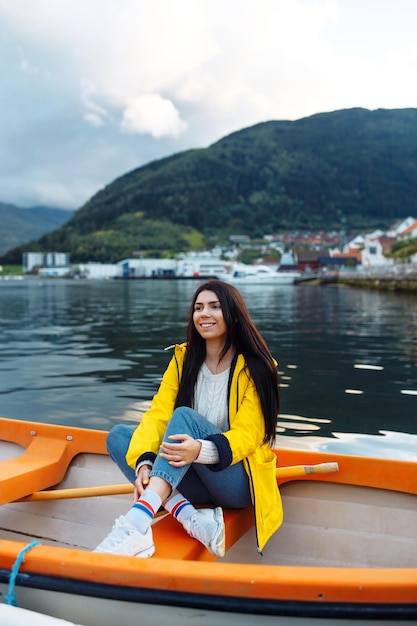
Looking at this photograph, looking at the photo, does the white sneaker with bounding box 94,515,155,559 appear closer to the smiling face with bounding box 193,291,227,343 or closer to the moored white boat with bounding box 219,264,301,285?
the smiling face with bounding box 193,291,227,343

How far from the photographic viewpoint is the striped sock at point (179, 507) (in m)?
3.03

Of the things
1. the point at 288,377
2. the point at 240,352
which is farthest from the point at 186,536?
the point at 288,377

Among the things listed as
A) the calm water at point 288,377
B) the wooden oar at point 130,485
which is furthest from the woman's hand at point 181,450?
the calm water at point 288,377

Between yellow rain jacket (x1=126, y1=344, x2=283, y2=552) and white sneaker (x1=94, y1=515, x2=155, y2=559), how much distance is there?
17.2 inches

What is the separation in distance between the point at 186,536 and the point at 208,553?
13cm

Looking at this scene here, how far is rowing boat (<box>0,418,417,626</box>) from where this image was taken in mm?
2199

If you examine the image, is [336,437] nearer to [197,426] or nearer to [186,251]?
[197,426]

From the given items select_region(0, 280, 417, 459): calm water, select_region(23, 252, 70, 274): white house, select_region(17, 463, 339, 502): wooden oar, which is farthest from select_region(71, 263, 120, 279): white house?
select_region(17, 463, 339, 502): wooden oar

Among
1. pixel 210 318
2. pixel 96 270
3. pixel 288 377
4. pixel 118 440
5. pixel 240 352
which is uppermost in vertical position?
pixel 96 270

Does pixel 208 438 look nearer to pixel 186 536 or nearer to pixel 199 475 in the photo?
pixel 199 475

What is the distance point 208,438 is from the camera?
10.1ft

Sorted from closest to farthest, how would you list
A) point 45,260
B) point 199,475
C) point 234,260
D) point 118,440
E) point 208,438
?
point 208,438, point 199,475, point 118,440, point 234,260, point 45,260

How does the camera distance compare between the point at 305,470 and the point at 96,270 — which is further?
the point at 96,270

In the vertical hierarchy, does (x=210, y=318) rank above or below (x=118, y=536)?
above
